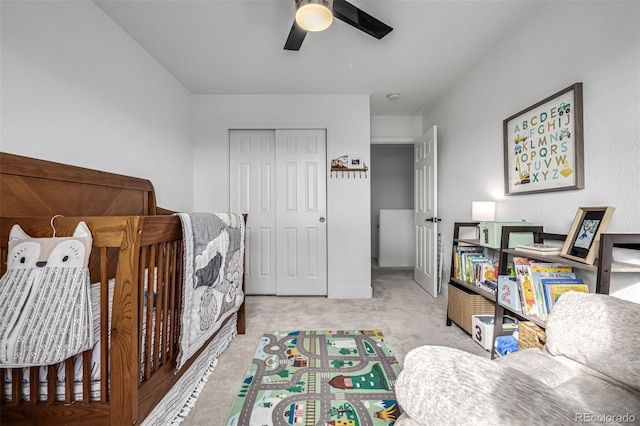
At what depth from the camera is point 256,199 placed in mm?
3246

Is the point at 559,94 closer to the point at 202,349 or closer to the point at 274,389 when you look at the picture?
the point at 274,389

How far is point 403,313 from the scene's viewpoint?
260cm

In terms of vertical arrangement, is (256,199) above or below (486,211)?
Result: above

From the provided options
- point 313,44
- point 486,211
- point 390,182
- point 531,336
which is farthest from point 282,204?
point 390,182

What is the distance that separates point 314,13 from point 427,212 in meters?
2.50

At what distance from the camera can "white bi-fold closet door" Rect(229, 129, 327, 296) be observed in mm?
3227

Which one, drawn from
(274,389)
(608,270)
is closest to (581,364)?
(608,270)

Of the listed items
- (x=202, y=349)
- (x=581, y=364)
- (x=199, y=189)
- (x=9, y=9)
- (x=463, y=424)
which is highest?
(x=9, y=9)

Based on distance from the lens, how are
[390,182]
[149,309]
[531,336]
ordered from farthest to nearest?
[390,182]
[531,336]
[149,309]

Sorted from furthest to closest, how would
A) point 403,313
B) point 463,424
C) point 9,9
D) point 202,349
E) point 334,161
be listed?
1. point 334,161
2. point 403,313
3. point 202,349
4. point 9,9
5. point 463,424

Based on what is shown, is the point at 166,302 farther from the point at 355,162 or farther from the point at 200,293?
the point at 355,162

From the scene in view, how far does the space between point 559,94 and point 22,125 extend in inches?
115

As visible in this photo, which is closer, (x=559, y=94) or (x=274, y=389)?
(x=274, y=389)

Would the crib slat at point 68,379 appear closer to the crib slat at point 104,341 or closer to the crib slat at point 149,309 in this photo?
the crib slat at point 104,341
